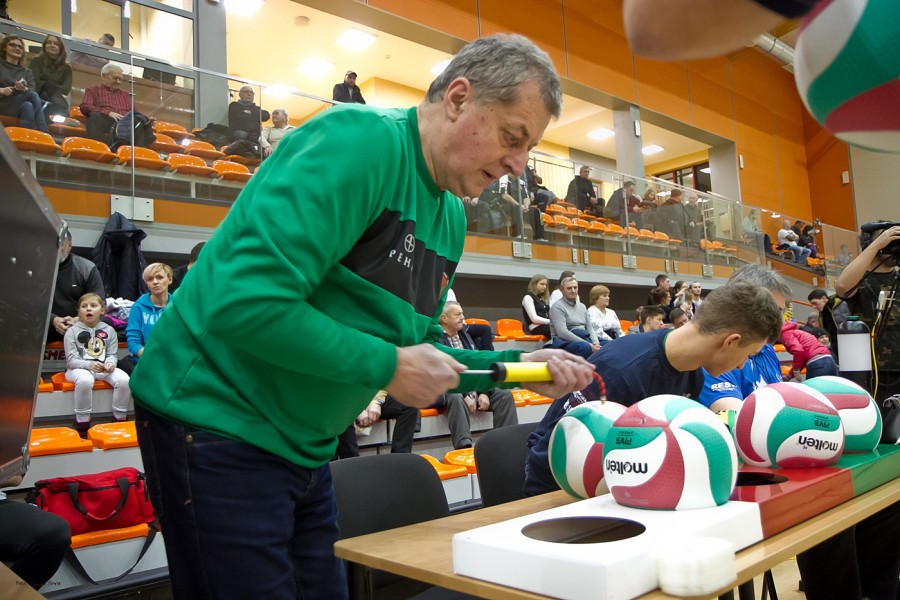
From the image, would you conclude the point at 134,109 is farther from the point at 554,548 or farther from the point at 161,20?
the point at 554,548

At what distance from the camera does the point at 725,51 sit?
0.66 meters

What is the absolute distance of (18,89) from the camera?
5.32m

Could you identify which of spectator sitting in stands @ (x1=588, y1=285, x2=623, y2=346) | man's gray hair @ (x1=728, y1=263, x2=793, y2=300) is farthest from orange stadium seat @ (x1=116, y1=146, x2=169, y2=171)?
man's gray hair @ (x1=728, y1=263, x2=793, y2=300)

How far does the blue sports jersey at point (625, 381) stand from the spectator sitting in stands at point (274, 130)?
525 cm

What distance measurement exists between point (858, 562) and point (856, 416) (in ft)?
3.06

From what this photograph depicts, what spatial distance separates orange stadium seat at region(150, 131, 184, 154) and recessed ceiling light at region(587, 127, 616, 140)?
12.2 metres

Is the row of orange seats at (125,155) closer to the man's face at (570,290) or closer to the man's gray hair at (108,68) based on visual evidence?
the man's gray hair at (108,68)

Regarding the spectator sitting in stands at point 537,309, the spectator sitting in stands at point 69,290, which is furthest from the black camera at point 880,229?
the spectator sitting in stands at point 69,290

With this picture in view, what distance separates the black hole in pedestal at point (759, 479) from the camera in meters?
1.62

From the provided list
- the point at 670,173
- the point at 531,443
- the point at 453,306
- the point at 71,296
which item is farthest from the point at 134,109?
the point at 670,173

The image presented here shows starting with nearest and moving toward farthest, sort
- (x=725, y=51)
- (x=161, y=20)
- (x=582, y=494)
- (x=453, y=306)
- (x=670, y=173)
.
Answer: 1. (x=725, y=51)
2. (x=582, y=494)
3. (x=453, y=306)
4. (x=161, y=20)
5. (x=670, y=173)

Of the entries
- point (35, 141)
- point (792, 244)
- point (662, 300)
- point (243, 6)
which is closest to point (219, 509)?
point (35, 141)

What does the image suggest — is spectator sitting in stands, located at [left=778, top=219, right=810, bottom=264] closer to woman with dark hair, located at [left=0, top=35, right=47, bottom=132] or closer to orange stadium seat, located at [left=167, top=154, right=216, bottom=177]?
orange stadium seat, located at [left=167, top=154, right=216, bottom=177]

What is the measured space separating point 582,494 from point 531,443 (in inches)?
23.8
